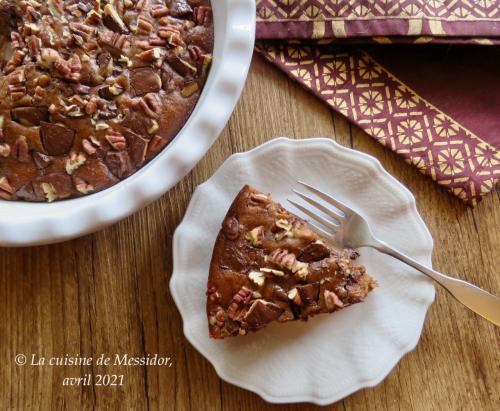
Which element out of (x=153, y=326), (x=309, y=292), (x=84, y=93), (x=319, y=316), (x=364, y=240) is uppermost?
(x=84, y=93)

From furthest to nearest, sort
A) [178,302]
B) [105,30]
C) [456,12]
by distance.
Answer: [456,12], [178,302], [105,30]

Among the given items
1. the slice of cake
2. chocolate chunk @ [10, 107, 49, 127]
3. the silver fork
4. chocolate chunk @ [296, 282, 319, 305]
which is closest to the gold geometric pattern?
the silver fork

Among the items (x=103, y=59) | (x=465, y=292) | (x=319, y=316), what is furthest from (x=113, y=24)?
(x=465, y=292)

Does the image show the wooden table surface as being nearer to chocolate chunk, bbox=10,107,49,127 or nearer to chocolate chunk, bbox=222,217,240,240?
chocolate chunk, bbox=222,217,240,240

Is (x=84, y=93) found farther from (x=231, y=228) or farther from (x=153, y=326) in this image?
(x=153, y=326)

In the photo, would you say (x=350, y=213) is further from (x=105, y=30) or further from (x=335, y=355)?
(x=105, y=30)

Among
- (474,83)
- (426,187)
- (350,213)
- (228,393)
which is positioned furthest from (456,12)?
(228,393)

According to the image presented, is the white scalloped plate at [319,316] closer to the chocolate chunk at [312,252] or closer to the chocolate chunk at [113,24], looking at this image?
the chocolate chunk at [312,252]
